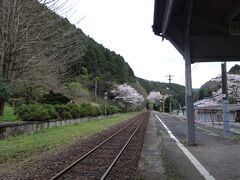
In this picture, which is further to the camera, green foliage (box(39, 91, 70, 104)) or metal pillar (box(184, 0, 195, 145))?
green foliage (box(39, 91, 70, 104))

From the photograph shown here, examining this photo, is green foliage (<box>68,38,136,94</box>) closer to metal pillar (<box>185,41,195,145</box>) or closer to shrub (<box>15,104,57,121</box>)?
shrub (<box>15,104,57,121</box>)

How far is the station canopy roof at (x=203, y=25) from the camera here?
48.9ft

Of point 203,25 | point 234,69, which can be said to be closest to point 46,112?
point 203,25

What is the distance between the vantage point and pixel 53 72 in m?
23.0

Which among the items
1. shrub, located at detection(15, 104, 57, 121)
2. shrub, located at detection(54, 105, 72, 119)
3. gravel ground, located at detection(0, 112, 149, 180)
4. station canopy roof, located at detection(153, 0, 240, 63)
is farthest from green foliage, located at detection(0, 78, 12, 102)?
shrub, located at detection(54, 105, 72, 119)

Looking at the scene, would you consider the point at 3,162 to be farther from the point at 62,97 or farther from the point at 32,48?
the point at 62,97

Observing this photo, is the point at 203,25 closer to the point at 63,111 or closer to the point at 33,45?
the point at 33,45

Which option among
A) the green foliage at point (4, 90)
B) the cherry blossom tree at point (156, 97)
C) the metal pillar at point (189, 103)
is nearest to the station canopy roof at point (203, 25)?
the metal pillar at point (189, 103)

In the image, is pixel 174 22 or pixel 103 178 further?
pixel 174 22

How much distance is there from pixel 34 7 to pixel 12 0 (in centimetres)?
136

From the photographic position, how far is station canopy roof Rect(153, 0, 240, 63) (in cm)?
1490

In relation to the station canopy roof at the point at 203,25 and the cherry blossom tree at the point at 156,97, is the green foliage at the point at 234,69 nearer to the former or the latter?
the station canopy roof at the point at 203,25

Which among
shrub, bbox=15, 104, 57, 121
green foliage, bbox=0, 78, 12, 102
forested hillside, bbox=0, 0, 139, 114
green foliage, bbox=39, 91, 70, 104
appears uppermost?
forested hillside, bbox=0, 0, 139, 114

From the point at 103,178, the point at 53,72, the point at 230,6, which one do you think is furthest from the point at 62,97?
the point at 103,178
